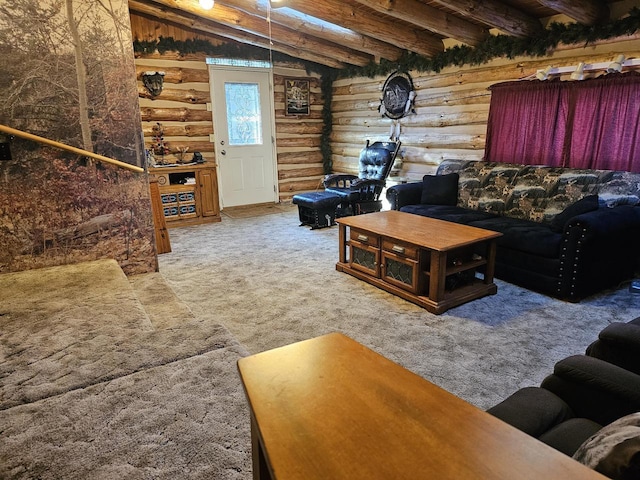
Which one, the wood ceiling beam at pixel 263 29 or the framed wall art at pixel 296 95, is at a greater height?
the wood ceiling beam at pixel 263 29

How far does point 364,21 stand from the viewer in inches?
188

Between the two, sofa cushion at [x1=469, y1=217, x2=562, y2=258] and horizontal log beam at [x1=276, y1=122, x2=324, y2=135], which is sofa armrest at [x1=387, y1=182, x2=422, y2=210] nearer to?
sofa cushion at [x1=469, y1=217, x2=562, y2=258]

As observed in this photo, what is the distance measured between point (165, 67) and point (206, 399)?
5.69m

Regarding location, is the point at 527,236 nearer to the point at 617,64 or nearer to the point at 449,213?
the point at 449,213

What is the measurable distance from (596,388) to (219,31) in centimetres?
622

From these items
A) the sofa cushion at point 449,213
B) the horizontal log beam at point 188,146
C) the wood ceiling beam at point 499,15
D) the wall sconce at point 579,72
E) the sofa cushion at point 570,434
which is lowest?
the sofa cushion at point 570,434

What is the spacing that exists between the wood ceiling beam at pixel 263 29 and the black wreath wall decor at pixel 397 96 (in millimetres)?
593

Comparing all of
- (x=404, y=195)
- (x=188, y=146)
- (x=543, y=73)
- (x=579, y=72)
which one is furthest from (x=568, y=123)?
(x=188, y=146)

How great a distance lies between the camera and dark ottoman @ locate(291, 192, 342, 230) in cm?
541

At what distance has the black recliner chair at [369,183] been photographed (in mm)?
5552

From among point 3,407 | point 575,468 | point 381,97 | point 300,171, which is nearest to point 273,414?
point 575,468

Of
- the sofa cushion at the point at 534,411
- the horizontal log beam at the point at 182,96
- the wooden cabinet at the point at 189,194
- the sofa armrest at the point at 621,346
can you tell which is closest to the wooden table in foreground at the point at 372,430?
the sofa cushion at the point at 534,411

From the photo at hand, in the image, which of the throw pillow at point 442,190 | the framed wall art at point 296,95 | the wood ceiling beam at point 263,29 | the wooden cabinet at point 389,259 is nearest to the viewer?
the wooden cabinet at point 389,259

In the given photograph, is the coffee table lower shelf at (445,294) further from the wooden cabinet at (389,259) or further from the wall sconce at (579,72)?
the wall sconce at (579,72)
